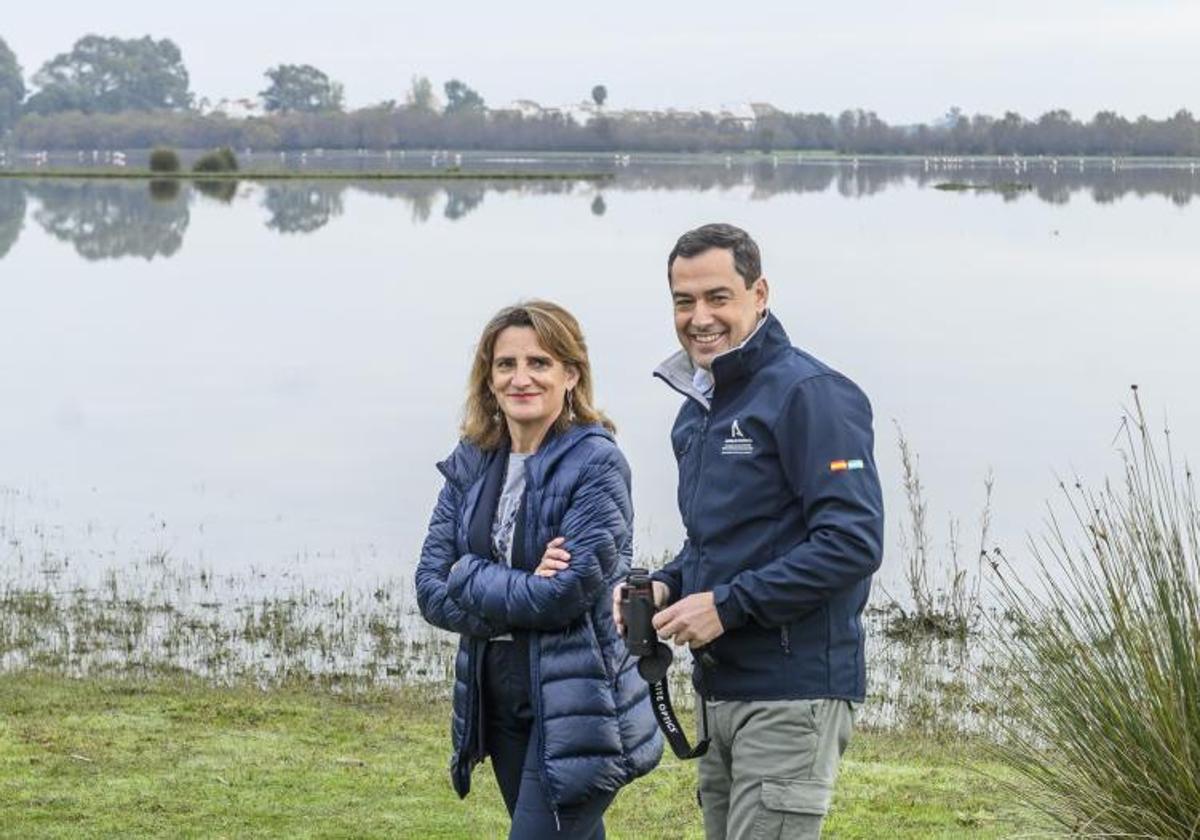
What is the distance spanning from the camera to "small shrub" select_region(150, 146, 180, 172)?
88.2m

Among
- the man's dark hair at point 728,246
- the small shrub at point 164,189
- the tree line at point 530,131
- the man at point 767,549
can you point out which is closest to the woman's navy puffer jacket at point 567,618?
the man at point 767,549

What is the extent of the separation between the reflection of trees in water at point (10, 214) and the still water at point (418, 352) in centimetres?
33

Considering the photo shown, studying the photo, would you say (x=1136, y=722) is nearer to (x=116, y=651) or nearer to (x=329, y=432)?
(x=116, y=651)

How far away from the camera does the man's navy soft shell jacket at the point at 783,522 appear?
12.8ft

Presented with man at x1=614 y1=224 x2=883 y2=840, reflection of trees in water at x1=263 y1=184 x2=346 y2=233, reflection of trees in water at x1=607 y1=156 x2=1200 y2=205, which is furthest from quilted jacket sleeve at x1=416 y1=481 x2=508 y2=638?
reflection of trees in water at x1=607 y1=156 x2=1200 y2=205

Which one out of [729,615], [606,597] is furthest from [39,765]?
[729,615]

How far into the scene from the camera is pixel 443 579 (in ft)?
15.0

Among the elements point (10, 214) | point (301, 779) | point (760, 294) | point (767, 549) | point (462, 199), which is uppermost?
point (760, 294)

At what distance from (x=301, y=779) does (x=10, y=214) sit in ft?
173

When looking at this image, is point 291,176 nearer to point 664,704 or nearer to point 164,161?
point 164,161

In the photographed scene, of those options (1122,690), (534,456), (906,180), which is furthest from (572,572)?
(906,180)

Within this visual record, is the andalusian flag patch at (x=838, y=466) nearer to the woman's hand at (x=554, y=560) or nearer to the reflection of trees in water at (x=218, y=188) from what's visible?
the woman's hand at (x=554, y=560)

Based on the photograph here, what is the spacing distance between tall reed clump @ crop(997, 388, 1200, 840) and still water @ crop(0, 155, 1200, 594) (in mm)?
580

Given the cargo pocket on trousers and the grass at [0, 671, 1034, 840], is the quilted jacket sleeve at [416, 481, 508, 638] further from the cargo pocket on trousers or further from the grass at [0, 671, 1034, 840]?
the grass at [0, 671, 1034, 840]
